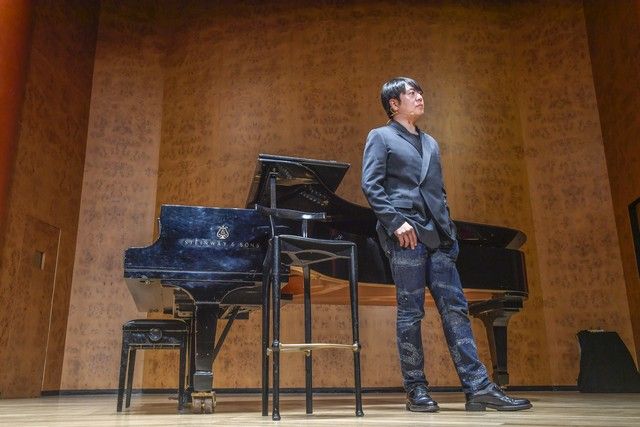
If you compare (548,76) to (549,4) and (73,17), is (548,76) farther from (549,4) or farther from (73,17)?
(73,17)

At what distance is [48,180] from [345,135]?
2.75 meters

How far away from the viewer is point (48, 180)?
5102mm

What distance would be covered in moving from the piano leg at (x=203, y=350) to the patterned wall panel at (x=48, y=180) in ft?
8.96

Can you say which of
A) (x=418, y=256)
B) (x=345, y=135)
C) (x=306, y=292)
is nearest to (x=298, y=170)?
(x=306, y=292)

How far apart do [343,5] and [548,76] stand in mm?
2215

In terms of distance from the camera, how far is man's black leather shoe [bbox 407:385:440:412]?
7.39 ft

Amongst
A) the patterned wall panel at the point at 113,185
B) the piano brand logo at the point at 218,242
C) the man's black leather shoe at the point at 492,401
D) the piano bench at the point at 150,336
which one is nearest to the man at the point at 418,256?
the man's black leather shoe at the point at 492,401

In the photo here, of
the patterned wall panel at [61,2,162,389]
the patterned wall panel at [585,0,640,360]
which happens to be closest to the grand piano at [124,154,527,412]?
the patterned wall panel at [61,2,162,389]

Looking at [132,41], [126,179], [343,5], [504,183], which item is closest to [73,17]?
[132,41]

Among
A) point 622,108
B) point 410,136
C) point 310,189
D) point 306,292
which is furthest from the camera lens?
point 622,108

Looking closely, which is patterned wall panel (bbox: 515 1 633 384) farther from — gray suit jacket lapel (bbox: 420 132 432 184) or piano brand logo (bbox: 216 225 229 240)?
piano brand logo (bbox: 216 225 229 240)

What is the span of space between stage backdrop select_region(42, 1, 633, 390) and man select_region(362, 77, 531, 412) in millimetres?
2921

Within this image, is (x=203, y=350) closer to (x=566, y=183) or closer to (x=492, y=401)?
(x=492, y=401)

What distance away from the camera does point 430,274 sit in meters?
2.36
